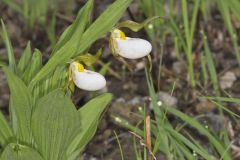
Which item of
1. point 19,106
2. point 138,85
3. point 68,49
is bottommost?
point 138,85

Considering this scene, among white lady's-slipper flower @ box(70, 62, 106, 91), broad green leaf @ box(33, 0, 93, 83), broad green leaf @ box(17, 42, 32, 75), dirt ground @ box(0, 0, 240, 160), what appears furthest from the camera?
dirt ground @ box(0, 0, 240, 160)

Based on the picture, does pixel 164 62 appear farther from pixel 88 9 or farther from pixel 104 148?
pixel 88 9

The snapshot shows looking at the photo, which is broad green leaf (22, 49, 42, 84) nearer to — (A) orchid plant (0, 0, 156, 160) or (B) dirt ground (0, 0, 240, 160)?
(A) orchid plant (0, 0, 156, 160)

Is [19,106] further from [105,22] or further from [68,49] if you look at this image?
[105,22]

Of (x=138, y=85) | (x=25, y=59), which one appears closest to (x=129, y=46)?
(x=25, y=59)

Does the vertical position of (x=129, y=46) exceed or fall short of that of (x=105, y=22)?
it falls short

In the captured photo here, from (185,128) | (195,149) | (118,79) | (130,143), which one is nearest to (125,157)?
(130,143)

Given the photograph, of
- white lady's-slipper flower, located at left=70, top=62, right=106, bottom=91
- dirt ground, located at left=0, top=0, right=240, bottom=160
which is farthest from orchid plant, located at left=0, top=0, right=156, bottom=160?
dirt ground, located at left=0, top=0, right=240, bottom=160
